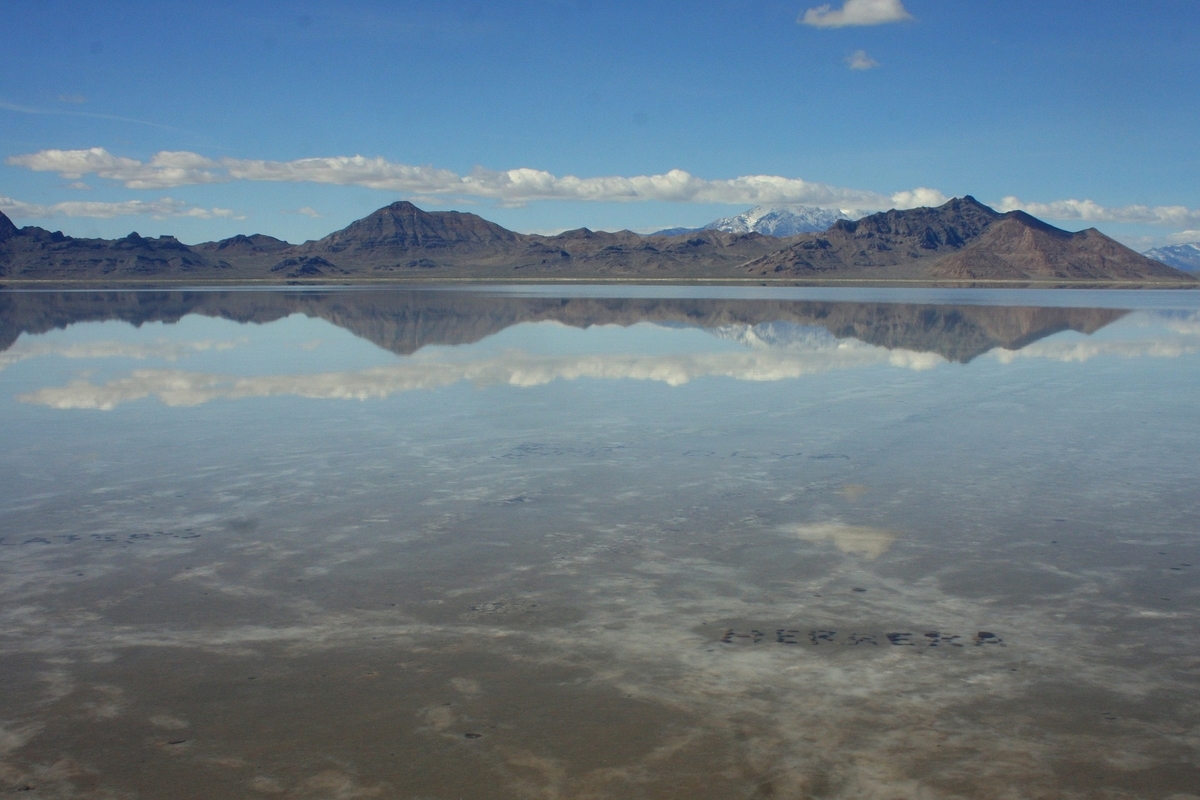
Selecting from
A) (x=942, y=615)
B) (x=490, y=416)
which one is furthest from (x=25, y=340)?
(x=942, y=615)

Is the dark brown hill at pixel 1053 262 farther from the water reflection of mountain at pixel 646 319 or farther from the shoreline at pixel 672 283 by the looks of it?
the water reflection of mountain at pixel 646 319

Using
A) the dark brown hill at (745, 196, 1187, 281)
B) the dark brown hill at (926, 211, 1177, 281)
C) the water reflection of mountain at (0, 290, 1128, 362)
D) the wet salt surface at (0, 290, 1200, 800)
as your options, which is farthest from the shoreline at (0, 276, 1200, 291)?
the wet salt surface at (0, 290, 1200, 800)

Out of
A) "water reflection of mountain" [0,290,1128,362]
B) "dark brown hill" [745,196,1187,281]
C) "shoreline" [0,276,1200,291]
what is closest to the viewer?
"water reflection of mountain" [0,290,1128,362]

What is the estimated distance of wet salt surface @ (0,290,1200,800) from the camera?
581cm

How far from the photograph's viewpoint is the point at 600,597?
8438 mm

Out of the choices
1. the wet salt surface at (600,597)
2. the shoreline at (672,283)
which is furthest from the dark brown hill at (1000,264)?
the wet salt surface at (600,597)

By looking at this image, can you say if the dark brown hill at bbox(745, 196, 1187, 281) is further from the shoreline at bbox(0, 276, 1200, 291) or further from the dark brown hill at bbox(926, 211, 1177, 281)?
the shoreline at bbox(0, 276, 1200, 291)

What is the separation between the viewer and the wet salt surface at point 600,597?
5.81 m

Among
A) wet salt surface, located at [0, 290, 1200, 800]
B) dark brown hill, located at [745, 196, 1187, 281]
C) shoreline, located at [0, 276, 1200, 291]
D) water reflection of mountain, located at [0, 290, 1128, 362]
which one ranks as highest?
dark brown hill, located at [745, 196, 1187, 281]

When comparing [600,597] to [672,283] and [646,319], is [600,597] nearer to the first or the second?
[646,319]

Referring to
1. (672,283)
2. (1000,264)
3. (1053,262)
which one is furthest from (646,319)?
(1053,262)

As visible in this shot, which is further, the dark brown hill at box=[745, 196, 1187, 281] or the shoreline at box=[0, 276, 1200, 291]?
the dark brown hill at box=[745, 196, 1187, 281]

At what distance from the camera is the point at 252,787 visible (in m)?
5.50

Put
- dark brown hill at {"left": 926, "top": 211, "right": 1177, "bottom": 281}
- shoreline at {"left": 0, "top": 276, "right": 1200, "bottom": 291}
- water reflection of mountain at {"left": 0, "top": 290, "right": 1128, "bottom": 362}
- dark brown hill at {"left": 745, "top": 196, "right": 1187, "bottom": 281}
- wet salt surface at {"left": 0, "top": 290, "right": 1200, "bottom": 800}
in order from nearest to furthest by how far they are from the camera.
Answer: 1. wet salt surface at {"left": 0, "top": 290, "right": 1200, "bottom": 800}
2. water reflection of mountain at {"left": 0, "top": 290, "right": 1128, "bottom": 362}
3. shoreline at {"left": 0, "top": 276, "right": 1200, "bottom": 291}
4. dark brown hill at {"left": 926, "top": 211, "right": 1177, "bottom": 281}
5. dark brown hill at {"left": 745, "top": 196, "right": 1187, "bottom": 281}
